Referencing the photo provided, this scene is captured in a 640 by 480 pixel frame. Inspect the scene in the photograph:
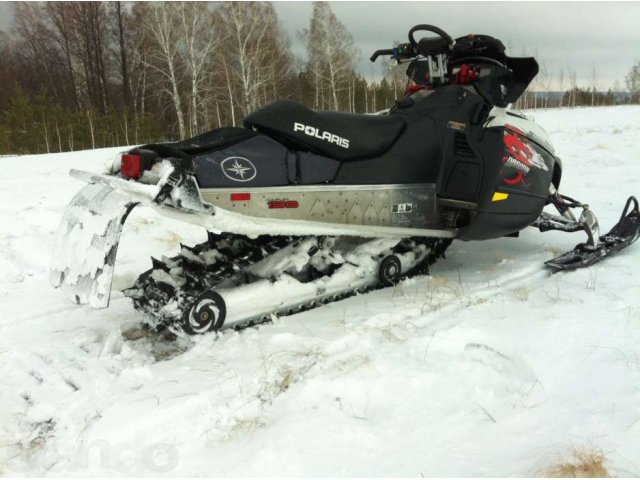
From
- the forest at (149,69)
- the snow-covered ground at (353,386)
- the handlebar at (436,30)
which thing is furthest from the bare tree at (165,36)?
the snow-covered ground at (353,386)

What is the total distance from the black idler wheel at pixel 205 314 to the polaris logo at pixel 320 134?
93cm

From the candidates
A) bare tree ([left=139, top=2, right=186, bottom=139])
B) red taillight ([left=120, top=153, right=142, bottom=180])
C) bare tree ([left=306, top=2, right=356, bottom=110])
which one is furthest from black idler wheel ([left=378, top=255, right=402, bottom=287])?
bare tree ([left=306, top=2, right=356, bottom=110])

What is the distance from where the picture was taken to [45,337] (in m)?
2.67

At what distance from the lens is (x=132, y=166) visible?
2.22 m

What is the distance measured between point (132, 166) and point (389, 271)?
1602mm

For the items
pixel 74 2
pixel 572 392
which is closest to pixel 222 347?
pixel 572 392

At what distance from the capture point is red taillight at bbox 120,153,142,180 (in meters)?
2.21

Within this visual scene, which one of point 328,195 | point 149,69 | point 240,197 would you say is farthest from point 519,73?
point 149,69

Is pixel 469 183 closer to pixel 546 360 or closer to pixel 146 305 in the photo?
pixel 546 360

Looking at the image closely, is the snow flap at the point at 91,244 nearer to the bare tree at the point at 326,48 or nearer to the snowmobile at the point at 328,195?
the snowmobile at the point at 328,195

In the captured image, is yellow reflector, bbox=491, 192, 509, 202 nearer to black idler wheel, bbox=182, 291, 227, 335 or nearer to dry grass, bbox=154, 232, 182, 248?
black idler wheel, bbox=182, 291, 227, 335

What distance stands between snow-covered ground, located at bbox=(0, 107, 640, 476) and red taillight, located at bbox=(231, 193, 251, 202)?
66cm

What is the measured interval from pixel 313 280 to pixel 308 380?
90 centimetres

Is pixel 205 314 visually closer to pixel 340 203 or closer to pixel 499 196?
pixel 340 203
